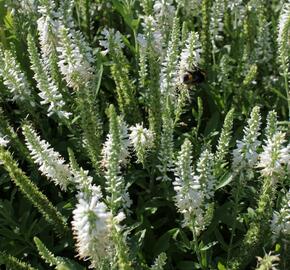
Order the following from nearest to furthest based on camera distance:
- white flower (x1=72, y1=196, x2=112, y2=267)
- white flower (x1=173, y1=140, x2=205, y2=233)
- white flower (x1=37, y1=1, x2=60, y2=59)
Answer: white flower (x1=72, y1=196, x2=112, y2=267) → white flower (x1=173, y1=140, x2=205, y2=233) → white flower (x1=37, y1=1, x2=60, y2=59)

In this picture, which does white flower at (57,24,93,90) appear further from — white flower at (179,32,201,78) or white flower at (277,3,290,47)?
white flower at (277,3,290,47)

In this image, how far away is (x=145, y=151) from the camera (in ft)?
13.5

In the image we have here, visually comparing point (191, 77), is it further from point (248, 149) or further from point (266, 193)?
point (266, 193)

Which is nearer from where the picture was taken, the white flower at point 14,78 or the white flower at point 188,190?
the white flower at point 188,190

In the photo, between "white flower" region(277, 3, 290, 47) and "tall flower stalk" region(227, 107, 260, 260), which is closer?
"tall flower stalk" region(227, 107, 260, 260)

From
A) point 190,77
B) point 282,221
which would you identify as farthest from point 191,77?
point 282,221

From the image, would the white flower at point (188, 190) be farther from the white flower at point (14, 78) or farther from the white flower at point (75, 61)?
the white flower at point (14, 78)

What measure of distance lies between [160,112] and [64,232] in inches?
47.2

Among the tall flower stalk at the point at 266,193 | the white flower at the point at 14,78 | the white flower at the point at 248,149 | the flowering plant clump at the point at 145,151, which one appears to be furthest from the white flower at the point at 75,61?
the tall flower stalk at the point at 266,193

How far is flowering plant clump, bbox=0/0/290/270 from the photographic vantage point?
3.50 metres

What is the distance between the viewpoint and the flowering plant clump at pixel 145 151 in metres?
3.50

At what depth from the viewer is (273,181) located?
11.9ft

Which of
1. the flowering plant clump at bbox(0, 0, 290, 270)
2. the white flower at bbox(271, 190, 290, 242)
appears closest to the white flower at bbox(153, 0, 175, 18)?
the flowering plant clump at bbox(0, 0, 290, 270)

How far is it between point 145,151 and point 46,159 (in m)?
0.76
